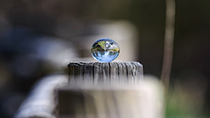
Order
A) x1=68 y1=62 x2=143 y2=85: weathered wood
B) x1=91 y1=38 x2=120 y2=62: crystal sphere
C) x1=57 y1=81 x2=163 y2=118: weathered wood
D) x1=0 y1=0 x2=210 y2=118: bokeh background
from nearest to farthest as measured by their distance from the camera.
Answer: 1. x1=57 y1=81 x2=163 y2=118: weathered wood
2. x1=68 y1=62 x2=143 y2=85: weathered wood
3. x1=91 y1=38 x2=120 y2=62: crystal sphere
4. x1=0 y1=0 x2=210 y2=118: bokeh background

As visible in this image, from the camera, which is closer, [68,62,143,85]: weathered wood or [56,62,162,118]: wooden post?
[56,62,162,118]: wooden post

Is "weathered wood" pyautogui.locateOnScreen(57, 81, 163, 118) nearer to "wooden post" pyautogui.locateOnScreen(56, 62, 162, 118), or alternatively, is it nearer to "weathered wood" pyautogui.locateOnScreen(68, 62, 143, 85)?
"wooden post" pyautogui.locateOnScreen(56, 62, 162, 118)

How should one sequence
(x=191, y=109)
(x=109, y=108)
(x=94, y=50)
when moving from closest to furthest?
(x=109, y=108) → (x=94, y=50) → (x=191, y=109)

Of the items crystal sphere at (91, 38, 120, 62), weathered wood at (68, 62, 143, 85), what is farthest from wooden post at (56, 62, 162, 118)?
crystal sphere at (91, 38, 120, 62)

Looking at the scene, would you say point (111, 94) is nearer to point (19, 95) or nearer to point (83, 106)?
point (83, 106)

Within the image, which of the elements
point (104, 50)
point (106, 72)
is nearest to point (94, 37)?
point (104, 50)

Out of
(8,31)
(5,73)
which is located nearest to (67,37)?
(8,31)

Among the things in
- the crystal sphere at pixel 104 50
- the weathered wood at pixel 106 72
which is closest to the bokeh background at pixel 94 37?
the crystal sphere at pixel 104 50

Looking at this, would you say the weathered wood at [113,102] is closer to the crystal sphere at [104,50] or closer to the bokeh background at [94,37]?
the crystal sphere at [104,50]
